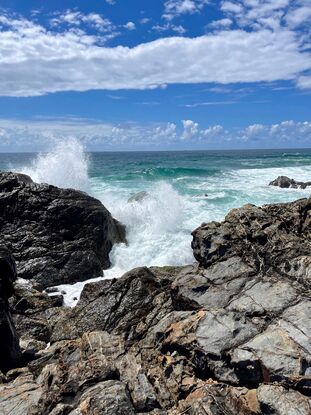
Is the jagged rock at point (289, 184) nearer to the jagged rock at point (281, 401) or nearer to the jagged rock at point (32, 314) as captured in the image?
the jagged rock at point (32, 314)

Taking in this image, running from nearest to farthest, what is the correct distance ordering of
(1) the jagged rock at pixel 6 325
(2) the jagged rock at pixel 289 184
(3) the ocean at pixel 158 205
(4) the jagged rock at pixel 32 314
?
(1) the jagged rock at pixel 6 325
(4) the jagged rock at pixel 32 314
(3) the ocean at pixel 158 205
(2) the jagged rock at pixel 289 184

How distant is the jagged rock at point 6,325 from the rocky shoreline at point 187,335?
0.10 ft

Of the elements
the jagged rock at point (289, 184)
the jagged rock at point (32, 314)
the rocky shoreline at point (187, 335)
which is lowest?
the jagged rock at point (32, 314)

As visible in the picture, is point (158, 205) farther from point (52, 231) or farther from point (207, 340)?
point (207, 340)

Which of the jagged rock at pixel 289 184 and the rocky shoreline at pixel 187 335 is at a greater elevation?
the rocky shoreline at pixel 187 335

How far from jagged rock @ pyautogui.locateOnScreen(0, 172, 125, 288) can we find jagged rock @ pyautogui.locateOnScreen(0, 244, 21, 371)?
6101 mm

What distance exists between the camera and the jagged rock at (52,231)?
59.1 feet

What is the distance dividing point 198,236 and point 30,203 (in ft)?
33.3

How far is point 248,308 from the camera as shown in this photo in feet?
30.2

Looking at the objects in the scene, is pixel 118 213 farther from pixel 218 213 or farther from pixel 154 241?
pixel 218 213

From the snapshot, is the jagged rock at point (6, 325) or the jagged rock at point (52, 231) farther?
the jagged rock at point (52, 231)

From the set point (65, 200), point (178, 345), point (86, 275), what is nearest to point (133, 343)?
point (178, 345)

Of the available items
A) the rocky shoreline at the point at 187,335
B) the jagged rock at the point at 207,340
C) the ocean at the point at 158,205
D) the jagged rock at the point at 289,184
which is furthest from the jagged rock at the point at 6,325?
the jagged rock at the point at 289,184

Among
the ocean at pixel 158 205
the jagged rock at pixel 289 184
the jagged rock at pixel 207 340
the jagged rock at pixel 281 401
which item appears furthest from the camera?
the jagged rock at pixel 289 184
